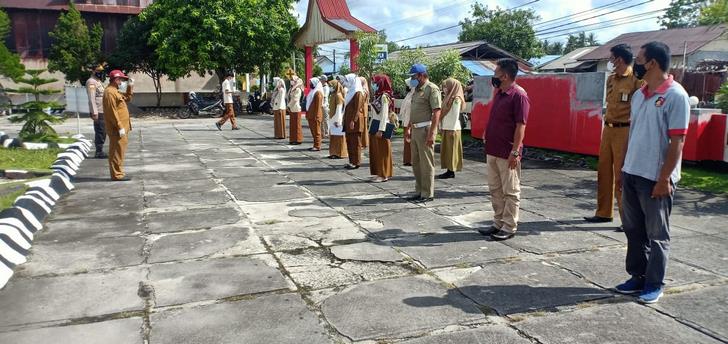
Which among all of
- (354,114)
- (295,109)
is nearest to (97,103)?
(295,109)

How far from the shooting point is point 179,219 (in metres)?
6.48

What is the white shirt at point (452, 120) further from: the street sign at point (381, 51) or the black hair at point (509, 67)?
the street sign at point (381, 51)

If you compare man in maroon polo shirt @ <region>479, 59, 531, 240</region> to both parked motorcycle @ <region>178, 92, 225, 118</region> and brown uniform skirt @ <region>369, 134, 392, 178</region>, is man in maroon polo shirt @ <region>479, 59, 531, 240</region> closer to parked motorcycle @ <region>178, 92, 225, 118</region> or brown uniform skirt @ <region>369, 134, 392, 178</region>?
brown uniform skirt @ <region>369, 134, 392, 178</region>

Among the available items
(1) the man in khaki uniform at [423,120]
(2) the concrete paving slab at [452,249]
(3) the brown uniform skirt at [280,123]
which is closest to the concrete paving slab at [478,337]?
(2) the concrete paving slab at [452,249]

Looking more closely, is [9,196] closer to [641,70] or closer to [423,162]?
[423,162]

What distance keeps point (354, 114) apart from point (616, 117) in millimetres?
4510

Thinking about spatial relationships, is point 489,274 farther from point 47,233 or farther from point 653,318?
point 47,233

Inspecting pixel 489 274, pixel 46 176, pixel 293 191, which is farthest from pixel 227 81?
pixel 489 274

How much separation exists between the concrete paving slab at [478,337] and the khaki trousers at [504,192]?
2.08 meters

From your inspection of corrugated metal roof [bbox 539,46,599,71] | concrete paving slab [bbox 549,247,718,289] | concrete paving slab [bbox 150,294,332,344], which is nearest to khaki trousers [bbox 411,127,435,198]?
concrete paving slab [bbox 549,247,718,289]

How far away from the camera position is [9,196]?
7324 mm

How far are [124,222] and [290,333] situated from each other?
11.9 feet

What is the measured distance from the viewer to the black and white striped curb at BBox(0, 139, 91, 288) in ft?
16.1

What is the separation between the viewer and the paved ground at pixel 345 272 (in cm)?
357
